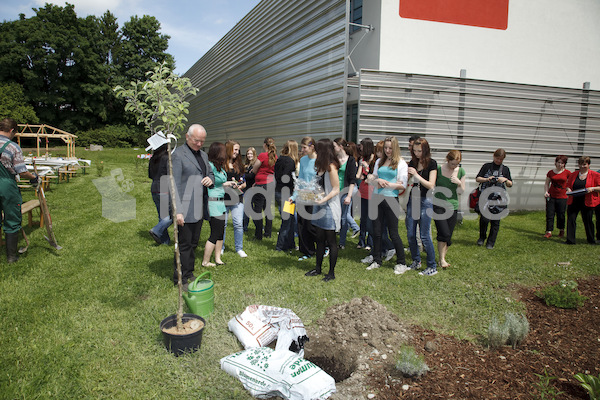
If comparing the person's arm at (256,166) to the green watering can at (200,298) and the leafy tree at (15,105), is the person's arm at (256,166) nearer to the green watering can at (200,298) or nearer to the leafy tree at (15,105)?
the green watering can at (200,298)

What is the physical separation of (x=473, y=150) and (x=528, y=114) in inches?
79.8

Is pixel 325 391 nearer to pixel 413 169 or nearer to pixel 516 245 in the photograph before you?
pixel 413 169

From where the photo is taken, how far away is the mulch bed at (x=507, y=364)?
2.86m

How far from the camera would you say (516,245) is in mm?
7527

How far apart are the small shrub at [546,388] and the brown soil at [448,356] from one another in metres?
0.02

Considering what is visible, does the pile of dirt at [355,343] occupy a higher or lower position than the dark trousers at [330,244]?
lower

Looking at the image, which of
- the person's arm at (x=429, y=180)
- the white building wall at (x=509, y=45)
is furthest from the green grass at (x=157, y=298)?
the white building wall at (x=509, y=45)

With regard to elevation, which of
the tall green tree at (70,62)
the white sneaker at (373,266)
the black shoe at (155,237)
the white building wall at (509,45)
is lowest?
the white sneaker at (373,266)

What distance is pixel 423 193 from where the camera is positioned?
18.2ft

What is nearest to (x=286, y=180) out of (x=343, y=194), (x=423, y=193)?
(x=343, y=194)

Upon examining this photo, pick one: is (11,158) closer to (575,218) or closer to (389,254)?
(389,254)

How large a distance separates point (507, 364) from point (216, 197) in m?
3.98

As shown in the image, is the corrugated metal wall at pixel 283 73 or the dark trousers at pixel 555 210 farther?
the corrugated metal wall at pixel 283 73

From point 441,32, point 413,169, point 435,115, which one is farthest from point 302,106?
point 413,169
